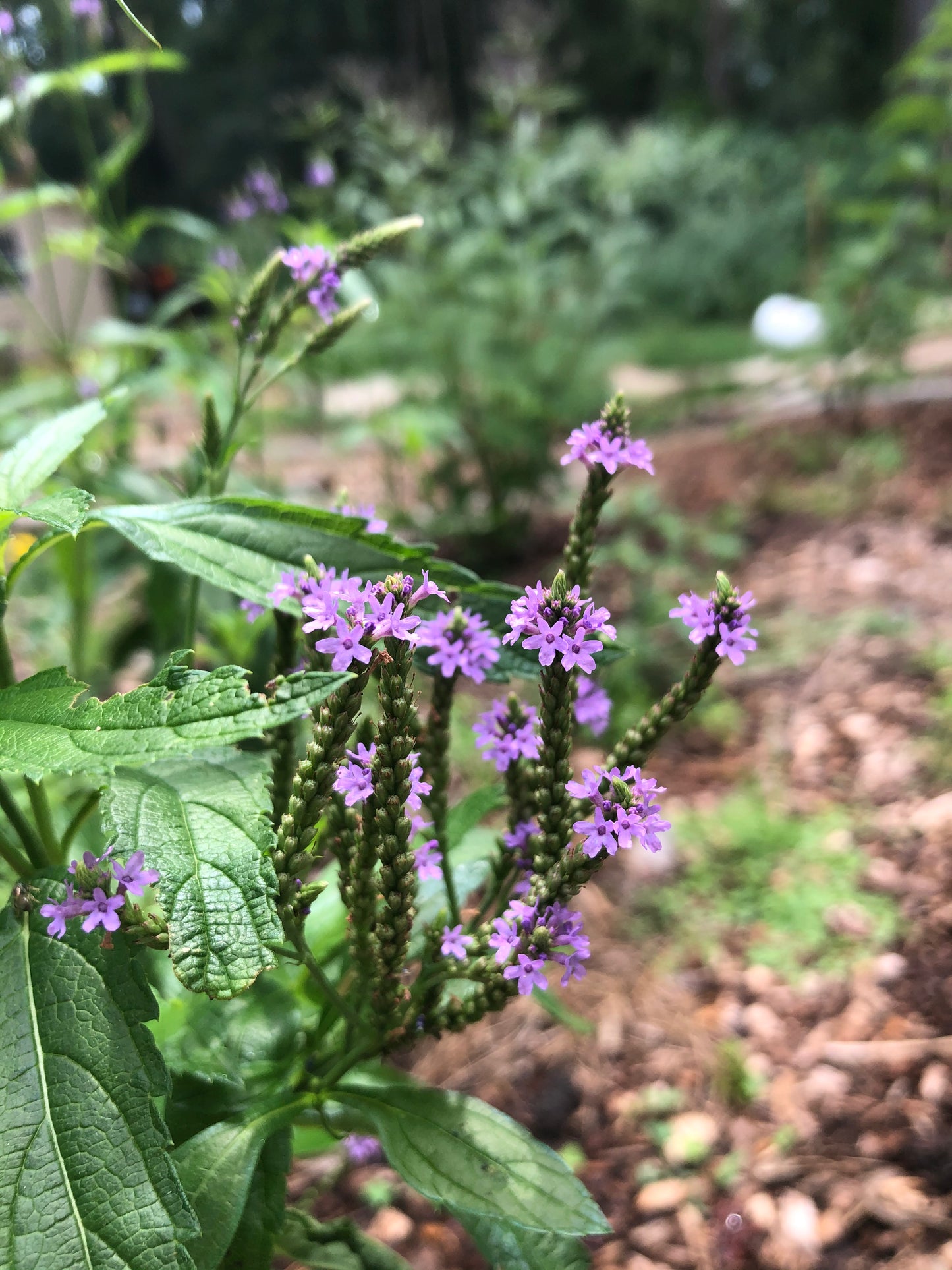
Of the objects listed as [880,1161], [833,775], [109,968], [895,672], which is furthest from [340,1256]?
[895,672]

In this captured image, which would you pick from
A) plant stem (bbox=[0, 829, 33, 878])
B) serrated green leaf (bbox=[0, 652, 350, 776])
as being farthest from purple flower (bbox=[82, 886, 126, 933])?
plant stem (bbox=[0, 829, 33, 878])

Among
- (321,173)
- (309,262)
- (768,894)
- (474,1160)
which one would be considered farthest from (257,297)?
(321,173)

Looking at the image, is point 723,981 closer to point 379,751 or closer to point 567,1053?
point 567,1053

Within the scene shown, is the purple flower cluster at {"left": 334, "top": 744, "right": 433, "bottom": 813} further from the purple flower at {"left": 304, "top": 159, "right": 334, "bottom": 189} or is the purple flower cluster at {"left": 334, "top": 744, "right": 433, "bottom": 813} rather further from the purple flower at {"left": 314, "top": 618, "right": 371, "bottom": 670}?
the purple flower at {"left": 304, "top": 159, "right": 334, "bottom": 189}

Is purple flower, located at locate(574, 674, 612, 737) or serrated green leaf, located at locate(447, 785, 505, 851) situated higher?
purple flower, located at locate(574, 674, 612, 737)

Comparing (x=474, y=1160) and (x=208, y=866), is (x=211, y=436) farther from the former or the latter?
(x=474, y=1160)

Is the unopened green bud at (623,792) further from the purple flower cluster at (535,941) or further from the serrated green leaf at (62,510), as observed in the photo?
the serrated green leaf at (62,510)

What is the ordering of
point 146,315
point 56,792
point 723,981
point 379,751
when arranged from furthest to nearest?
point 146,315
point 723,981
point 56,792
point 379,751

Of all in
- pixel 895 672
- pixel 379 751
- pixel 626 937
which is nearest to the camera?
pixel 379 751

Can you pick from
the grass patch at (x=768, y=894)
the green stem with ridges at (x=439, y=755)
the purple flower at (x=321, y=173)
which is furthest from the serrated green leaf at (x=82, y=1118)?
the purple flower at (x=321, y=173)
